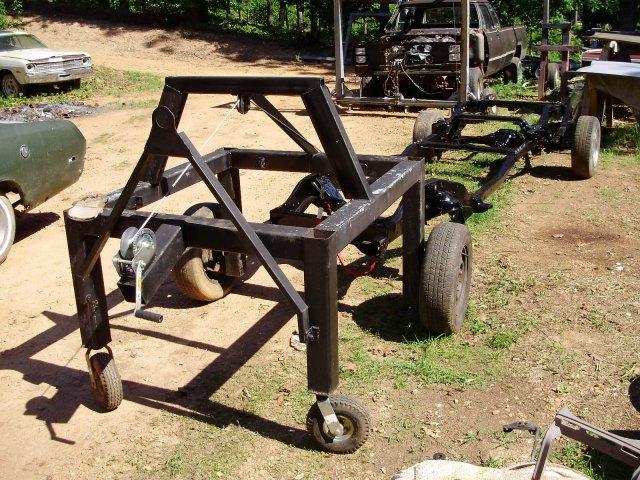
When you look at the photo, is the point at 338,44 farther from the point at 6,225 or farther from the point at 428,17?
the point at 6,225

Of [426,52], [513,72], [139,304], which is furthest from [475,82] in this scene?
[139,304]

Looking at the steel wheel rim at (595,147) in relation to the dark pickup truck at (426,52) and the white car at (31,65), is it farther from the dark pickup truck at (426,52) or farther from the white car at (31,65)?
the white car at (31,65)

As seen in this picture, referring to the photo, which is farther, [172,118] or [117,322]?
[117,322]

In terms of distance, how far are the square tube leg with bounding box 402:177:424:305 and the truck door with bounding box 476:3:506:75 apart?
1014 centimetres

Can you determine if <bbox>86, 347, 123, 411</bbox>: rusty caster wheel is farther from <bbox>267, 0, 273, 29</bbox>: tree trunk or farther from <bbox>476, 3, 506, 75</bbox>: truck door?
<bbox>267, 0, 273, 29</bbox>: tree trunk

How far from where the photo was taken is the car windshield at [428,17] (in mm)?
13930

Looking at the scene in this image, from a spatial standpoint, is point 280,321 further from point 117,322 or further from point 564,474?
point 564,474

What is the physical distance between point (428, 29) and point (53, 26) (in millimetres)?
17386

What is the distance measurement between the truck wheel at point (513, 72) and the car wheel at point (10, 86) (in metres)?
11.0

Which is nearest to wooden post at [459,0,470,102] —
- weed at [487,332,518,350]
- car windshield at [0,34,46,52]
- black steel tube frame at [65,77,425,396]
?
weed at [487,332,518,350]

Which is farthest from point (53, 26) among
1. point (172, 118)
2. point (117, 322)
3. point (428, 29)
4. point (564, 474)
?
point (564, 474)

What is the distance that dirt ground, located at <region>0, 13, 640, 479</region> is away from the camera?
3.60 m

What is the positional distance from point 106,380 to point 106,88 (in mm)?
14717

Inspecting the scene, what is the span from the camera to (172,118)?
10.7 feet
